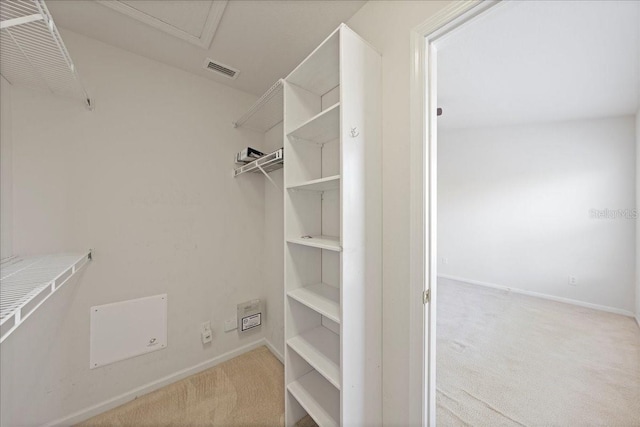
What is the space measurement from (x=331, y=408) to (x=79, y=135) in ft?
7.43

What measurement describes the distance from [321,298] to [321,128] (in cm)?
97

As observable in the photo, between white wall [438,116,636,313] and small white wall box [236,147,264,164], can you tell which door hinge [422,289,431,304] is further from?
white wall [438,116,636,313]

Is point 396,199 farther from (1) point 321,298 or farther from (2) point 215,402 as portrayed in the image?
(2) point 215,402

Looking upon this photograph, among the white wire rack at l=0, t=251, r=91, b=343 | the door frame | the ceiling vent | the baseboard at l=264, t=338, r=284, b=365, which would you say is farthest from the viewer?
the baseboard at l=264, t=338, r=284, b=365

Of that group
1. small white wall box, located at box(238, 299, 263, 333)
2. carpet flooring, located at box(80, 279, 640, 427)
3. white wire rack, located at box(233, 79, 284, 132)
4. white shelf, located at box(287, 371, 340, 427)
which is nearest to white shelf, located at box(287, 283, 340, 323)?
white shelf, located at box(287, 371, 340, 427)

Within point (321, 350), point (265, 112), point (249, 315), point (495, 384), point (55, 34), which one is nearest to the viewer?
point (55, 34)

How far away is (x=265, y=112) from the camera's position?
181cm

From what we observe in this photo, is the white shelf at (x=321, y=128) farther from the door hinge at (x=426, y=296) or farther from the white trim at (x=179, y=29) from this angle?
the door hinge at (x=426, y=296)

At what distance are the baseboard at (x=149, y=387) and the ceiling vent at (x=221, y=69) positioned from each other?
2.41 meters

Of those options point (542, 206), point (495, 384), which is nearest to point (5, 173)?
point (495, 384)

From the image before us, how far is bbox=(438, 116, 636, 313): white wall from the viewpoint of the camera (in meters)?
2.91

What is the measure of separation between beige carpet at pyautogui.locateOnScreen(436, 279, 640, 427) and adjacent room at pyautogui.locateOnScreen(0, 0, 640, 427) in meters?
0.02

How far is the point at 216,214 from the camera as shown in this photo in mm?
1931

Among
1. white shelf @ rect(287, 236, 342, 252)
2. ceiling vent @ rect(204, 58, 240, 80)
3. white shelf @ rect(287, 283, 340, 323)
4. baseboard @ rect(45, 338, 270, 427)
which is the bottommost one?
baseboard @ rect(45, 338, 270, 427)
